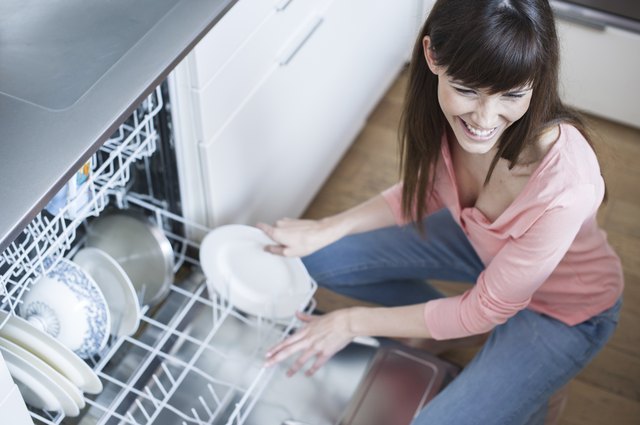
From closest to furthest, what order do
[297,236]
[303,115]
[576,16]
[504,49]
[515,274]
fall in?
1. [504,49]
2. [515,274]
3. [297,236]
4. [303,115]
5. [576,16]

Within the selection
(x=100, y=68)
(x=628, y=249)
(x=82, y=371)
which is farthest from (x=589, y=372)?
(x=100, y=68)

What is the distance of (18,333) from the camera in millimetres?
1280

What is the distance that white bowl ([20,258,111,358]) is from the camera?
4.64 feet

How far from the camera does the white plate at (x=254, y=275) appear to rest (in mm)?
1605

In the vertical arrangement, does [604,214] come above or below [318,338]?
above

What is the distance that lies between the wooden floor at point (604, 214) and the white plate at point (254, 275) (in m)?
0.33

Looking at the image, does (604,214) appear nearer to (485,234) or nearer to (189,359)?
(485,234)

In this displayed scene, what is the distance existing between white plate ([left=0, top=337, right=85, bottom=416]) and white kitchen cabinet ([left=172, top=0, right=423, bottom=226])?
1.43 ft

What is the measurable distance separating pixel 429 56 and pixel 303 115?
0.67 metres

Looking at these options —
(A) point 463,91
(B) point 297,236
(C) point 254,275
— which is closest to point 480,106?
(A) point 463,91

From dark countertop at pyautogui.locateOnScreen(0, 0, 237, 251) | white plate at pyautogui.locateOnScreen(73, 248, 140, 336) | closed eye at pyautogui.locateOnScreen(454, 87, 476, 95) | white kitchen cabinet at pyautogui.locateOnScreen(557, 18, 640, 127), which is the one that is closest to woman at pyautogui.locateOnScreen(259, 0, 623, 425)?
closed eye at pyautogui.locateOnScreen(454, 87, 476, 95)

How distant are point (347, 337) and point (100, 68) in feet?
2.00

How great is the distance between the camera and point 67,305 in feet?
4.64

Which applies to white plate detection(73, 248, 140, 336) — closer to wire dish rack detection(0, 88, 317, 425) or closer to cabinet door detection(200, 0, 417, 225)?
wire dish rack detection(0, 88, 317, 425)
